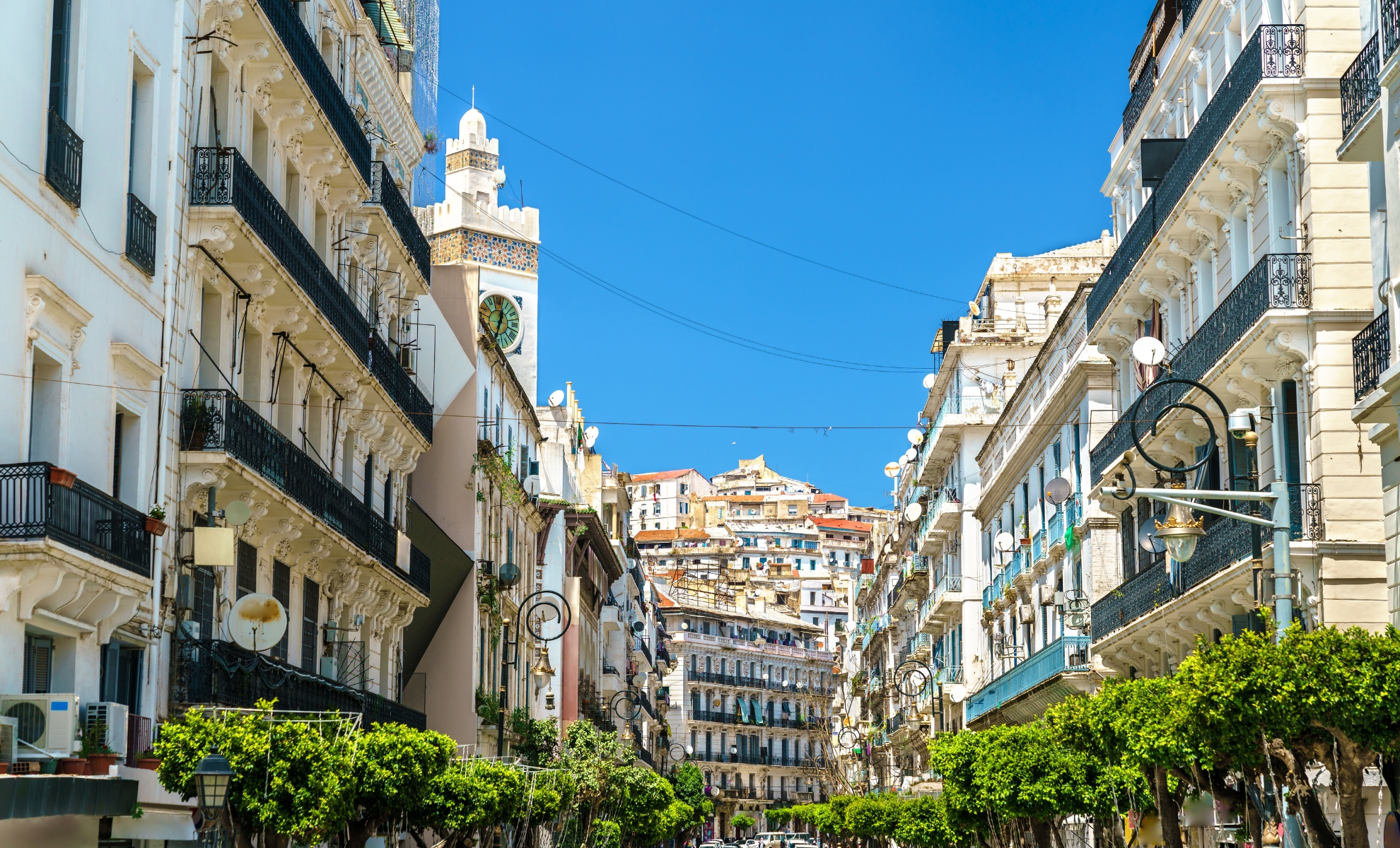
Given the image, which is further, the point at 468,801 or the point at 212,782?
the point at 468,801

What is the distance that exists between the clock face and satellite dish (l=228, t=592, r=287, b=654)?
37876 mm

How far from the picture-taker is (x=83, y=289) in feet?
65.0

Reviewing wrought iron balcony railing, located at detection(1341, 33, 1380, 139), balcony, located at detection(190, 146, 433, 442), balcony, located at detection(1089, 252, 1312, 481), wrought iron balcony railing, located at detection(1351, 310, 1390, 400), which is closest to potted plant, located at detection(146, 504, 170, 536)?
balcony, located at detection(190, 146, 433, 442)

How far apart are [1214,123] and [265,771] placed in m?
17.0

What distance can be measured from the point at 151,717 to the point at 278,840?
2.58 metres

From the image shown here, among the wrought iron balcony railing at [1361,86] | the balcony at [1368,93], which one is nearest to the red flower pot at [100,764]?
the balcony at [1368,93]

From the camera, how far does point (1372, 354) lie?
70.1 ft

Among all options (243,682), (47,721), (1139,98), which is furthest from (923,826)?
(47,721)

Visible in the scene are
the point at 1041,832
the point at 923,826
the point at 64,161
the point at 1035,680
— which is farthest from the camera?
the point at 923,826

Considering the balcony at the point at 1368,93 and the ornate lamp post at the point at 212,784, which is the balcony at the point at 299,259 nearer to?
the ornate lamp post at the point at 212,784

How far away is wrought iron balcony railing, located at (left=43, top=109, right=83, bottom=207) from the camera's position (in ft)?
61.5

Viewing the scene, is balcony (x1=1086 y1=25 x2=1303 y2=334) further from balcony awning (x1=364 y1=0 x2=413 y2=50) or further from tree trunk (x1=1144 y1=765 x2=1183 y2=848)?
balcony awning (x1=364 y1=0 x2=413 y2=50)

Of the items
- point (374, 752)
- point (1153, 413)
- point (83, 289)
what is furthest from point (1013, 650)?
point (83, 289)

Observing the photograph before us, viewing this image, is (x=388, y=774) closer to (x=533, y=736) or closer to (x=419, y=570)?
(x=419, y=570)
